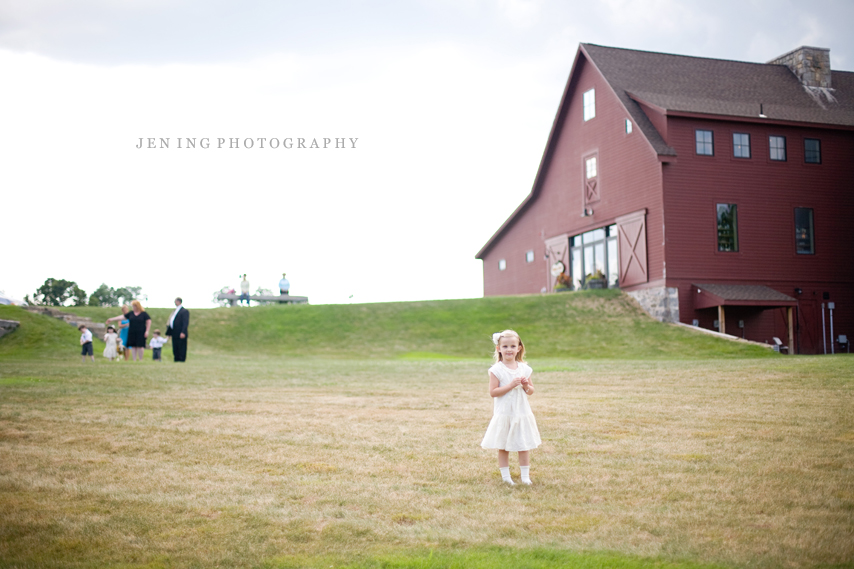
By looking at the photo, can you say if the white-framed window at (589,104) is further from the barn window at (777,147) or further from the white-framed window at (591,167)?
the barn window at (777,147)

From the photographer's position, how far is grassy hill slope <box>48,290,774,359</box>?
27.1 meters

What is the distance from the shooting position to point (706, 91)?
32312 mm

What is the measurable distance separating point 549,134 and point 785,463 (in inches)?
1195

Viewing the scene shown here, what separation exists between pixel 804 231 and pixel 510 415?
28.1 m

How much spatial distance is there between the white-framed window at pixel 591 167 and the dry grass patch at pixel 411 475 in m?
20.9

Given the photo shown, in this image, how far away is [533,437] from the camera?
6.65 meters

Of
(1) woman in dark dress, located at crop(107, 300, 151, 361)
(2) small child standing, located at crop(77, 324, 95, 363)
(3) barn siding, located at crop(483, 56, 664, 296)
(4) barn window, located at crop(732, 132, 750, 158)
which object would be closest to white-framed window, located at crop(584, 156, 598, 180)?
(3) barn siding, located at crop(483, 56, 664, 296)

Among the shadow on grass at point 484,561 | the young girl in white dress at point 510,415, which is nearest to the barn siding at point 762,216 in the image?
the young girl in white dress at point 510,415

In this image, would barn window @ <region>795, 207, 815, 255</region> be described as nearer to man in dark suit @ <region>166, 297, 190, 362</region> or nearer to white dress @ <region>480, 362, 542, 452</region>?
man in dark suit @ <region>166, 297, 190, 362</region>

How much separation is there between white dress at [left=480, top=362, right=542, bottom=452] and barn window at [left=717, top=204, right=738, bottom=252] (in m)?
25.0

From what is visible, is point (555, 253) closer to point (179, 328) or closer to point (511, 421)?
point (179, 328)

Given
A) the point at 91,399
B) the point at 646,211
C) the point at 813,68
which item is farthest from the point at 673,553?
the point at 813,68

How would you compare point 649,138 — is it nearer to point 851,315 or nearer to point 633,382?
point 851,315

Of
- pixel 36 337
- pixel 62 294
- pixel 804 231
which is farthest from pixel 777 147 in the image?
pixel 62 294
